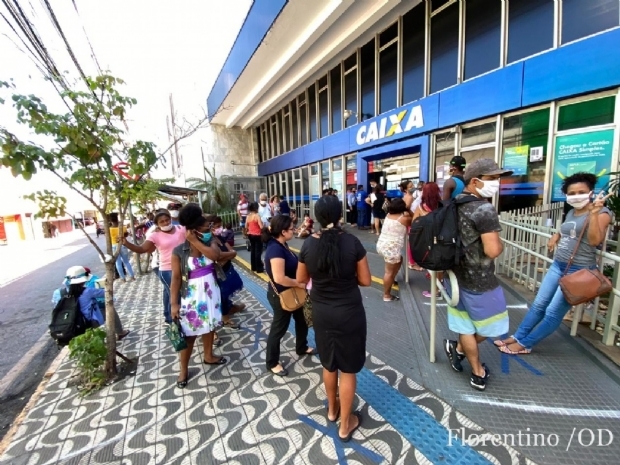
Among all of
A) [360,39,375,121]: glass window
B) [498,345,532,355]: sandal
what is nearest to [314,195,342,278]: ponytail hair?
[498,345,532,355]: sandal

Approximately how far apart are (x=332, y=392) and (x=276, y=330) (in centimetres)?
81

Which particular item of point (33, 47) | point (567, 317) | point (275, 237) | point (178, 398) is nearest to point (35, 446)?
point (178, 398)

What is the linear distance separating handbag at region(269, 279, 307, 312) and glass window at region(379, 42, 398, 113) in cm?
779

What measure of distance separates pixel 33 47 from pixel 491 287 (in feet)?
17.6

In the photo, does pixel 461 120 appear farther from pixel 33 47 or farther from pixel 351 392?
pixel 33 47

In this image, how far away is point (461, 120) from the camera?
641 cm

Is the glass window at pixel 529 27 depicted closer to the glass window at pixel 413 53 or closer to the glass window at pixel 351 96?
the glass window at pixel 413 53

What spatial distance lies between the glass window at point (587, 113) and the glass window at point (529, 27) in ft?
4.20

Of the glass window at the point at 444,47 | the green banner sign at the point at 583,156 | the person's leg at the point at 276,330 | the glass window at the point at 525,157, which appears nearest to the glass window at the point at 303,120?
the glass window at the point at 444,47

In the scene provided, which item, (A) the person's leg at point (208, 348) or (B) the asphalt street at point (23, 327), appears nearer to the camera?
(A) the person's leg at point (208, 348)

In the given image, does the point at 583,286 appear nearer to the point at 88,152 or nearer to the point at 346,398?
the point at 346,398

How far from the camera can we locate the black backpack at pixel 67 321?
286cm

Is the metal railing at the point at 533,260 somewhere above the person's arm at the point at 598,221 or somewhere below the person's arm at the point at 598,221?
below

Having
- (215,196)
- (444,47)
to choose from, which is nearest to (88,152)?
(444,47)
